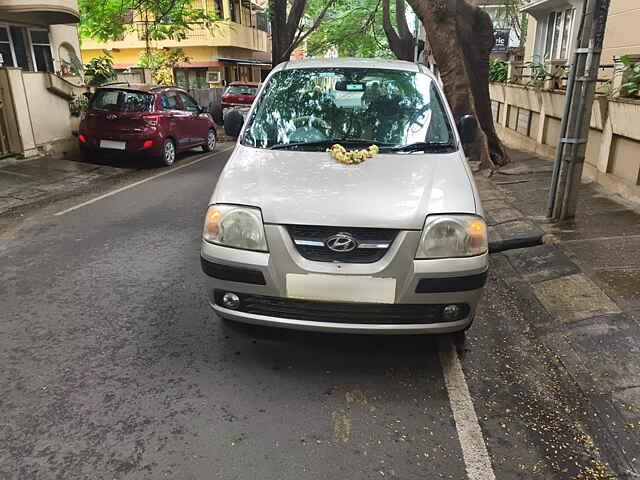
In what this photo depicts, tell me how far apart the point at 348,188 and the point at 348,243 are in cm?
40

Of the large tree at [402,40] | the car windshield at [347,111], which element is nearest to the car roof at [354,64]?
the car windshield at [347,111]

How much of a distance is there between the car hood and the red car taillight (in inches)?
306

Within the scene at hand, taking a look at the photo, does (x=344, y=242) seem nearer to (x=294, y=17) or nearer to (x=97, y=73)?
(x=97, y=73)

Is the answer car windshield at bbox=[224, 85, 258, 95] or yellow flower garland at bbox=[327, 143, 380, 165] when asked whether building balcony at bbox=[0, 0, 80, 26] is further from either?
yellow flower garland at bbox=[327, 143, 380, 165]

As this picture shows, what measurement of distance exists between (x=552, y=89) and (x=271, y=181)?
31.1ft

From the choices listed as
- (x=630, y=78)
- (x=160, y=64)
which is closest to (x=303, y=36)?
(x=160, y=64)

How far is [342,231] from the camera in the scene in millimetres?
3006

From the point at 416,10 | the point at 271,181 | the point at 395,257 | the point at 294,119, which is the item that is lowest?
the point at 395,257

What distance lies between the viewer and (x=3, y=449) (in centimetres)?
266

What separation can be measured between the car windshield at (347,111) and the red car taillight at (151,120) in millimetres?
6903

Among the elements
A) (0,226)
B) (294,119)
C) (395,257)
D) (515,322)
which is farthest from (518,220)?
(0,226)

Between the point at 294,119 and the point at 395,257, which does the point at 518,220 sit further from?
the point at 395,257

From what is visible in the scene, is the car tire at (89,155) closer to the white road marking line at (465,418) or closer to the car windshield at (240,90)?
the white road marking line at (465,418)

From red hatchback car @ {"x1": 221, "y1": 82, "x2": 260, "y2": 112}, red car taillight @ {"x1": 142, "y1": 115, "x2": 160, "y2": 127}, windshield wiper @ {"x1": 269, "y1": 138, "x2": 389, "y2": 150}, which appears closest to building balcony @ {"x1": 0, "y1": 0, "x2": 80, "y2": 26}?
red car taillight @ {"x1": 142, "y1": 115, "x2": 160, "y2": 127}
